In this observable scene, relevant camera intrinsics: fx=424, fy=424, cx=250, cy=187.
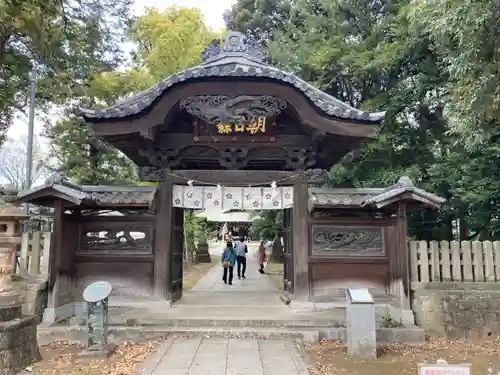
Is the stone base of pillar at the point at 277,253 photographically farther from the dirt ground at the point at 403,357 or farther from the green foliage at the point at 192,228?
the dirt ground at the point at 403,357

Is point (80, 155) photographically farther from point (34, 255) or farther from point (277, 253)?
point (277, 253)

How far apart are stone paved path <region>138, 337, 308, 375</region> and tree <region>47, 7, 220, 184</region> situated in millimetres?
12023

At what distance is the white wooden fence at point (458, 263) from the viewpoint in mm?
8773

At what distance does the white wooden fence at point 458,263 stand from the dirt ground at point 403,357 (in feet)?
4.21

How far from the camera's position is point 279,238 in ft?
85.5

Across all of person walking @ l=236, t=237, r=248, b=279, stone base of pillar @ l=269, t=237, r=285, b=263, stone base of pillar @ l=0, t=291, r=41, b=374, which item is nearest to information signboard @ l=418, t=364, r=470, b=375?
stone base of pillar @ l=0, t=291, r=41, b=374

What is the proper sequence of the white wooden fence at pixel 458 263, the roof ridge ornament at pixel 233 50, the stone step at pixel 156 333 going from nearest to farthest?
the stone step at pixel 156 333 < the white wooden fence at pixel 458 263 < the roof ridge ornament at pixel 233 50

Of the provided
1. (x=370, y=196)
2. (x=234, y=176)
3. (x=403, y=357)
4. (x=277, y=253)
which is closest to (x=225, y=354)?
(x=403, y=357)

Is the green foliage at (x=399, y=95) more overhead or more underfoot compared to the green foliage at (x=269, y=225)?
more overhead

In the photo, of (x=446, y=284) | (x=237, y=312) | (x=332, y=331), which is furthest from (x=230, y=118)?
(x=446, y=284)

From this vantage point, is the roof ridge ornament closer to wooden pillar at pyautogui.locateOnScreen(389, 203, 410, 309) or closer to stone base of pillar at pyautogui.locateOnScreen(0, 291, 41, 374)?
wooden pillar at pyautogui.locateOnScreen(389, 203, 410, 309)

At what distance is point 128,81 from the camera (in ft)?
57.3

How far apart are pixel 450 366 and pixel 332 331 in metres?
4.43

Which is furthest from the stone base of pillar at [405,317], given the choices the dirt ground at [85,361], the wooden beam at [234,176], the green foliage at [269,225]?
the green foliage at [269,225]
